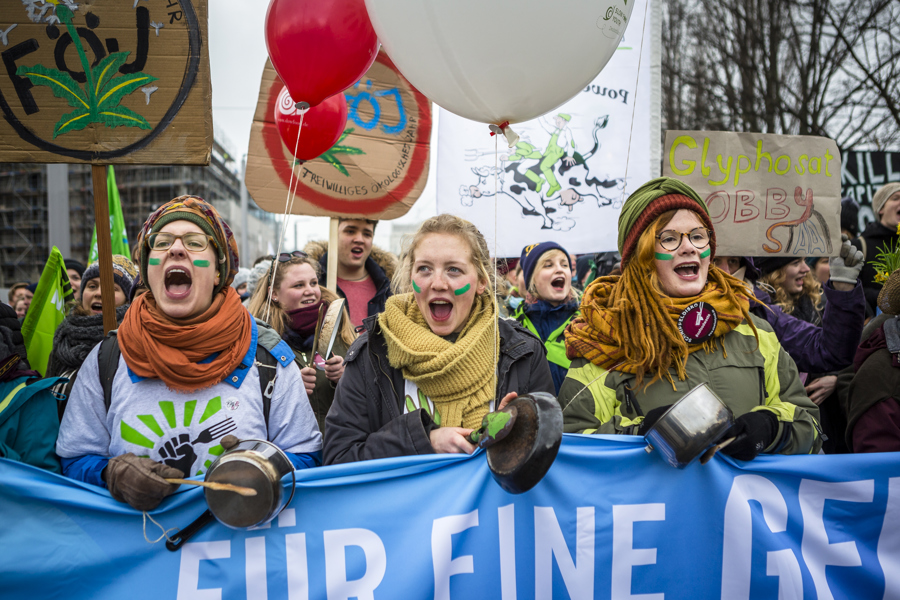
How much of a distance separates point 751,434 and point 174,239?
1.98m

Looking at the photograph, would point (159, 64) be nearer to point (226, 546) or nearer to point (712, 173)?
point (226, 546)

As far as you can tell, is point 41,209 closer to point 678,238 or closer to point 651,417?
point 678,238

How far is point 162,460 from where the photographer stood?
2064mm

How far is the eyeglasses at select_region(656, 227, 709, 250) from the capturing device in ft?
7.84

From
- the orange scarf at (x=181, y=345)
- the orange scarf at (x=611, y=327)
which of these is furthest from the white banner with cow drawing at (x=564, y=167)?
the orange scarf at (x=181, y=345)

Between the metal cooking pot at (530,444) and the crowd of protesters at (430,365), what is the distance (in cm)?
17

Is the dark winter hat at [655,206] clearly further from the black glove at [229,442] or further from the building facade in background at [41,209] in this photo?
the building facade in background at [41,209]

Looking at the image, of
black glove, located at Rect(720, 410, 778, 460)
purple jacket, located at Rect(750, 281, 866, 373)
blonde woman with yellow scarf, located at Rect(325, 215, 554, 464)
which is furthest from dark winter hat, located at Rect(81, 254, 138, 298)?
purple jacket, located at Rect(750, 281, 866, 373)

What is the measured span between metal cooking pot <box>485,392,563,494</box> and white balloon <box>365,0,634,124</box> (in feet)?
3.45

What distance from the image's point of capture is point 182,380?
2074mm

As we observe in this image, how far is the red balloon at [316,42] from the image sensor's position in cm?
285

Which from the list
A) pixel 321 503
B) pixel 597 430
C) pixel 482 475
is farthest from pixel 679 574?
pixel 321 503

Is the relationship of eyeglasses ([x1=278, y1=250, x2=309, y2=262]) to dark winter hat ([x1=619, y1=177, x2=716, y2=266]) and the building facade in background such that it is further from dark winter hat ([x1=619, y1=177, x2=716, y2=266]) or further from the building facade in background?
the building facade in background

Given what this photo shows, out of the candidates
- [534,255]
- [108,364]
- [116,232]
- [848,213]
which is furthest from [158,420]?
[116,232]
